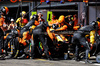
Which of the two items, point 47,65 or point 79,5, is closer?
point 47,65

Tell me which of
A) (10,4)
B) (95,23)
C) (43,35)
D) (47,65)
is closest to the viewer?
(47,65)

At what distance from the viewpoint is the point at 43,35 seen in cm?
1319

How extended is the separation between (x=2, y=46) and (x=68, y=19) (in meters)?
3.37

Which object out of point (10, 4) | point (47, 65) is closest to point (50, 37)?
point (47, 65)

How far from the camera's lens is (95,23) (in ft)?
39.3

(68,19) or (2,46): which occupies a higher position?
(68,19)

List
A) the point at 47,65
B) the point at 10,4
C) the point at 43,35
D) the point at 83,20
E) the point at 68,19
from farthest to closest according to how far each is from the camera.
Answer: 1. the point at 10,4
2. the point at 83,20
3. the point at 68,19
4. the point at 43,35
5. the point at 47,65

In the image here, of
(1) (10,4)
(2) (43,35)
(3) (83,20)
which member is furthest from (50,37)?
(1) (10,4)

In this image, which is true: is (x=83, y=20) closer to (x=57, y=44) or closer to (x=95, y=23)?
(x=57, y=44)

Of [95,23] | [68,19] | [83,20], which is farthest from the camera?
[83,20]

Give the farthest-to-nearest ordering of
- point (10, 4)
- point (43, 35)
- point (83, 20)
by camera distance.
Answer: point (10, 4) → point (83, 20) → point (43, 35)

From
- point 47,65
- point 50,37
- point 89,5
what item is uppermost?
point 89,5

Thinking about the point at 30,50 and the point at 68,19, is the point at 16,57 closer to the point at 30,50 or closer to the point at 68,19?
the point at 30,50

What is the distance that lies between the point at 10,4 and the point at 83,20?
6.54 meters
